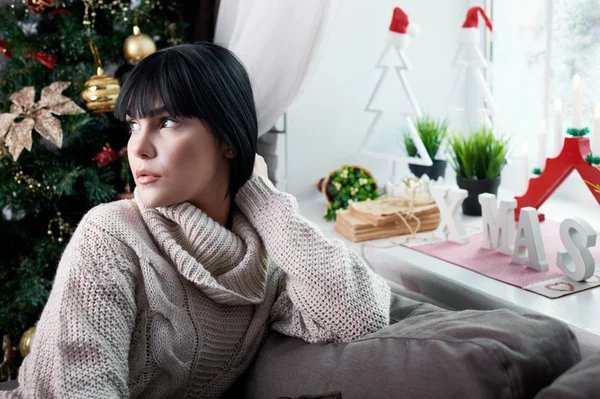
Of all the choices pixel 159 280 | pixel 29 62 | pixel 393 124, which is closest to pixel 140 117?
pixel 159 280

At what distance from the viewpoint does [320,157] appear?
2.04 metres

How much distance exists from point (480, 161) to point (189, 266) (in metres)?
1.02

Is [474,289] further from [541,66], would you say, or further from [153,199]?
[541,66]

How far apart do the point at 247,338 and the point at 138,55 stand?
1.03 metres

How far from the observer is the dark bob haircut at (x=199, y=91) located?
967 millimetres

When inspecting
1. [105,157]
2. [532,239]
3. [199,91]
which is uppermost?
[199,91]

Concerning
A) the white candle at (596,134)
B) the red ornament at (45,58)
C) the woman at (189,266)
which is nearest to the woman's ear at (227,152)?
the woman at (189,266)

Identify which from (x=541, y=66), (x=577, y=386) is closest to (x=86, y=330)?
(x=577, y=386)

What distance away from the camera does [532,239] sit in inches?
50.1

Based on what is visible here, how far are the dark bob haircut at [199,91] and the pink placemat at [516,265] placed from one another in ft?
1.93

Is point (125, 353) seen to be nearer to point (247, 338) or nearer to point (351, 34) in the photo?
point (247, 338)

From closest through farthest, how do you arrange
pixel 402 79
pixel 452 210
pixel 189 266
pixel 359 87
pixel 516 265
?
pixel 189 266 → pixel 516 265 → pixel 452 210 → pixel 402 79 → pixel 359 87

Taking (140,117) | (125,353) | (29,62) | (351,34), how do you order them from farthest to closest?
(351,34)
(29,62)
(140,117)
(125,353)

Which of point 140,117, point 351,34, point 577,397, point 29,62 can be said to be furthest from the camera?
point 351,34
